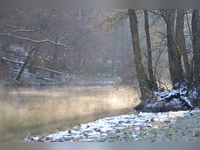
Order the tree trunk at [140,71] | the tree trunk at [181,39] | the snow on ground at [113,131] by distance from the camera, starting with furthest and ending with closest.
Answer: the tree trunk at [140,71], the tree trunk at [181,39], the snow on ground at [113,131]

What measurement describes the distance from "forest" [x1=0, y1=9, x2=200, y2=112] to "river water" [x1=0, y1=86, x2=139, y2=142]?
33 centimetres

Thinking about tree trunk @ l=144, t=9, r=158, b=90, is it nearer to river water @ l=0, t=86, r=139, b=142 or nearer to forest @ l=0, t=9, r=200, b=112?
forest @ l=0, t=9, r=200, b=112

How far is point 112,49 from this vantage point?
6.73 meters

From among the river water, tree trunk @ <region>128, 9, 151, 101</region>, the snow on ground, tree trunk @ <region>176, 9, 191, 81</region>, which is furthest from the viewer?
tree trunk @ <region>128, 9, 151, 101</region>

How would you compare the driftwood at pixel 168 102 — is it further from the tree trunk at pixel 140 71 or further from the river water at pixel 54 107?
the river water at pixel 54 107

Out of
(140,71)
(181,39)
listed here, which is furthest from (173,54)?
(140,71)

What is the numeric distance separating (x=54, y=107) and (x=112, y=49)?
1.86m

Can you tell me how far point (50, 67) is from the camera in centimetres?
727

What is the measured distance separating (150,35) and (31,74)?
9.90ft

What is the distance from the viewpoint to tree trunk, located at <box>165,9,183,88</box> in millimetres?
5461

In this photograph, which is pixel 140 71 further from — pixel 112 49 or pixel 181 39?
pixel 112 49

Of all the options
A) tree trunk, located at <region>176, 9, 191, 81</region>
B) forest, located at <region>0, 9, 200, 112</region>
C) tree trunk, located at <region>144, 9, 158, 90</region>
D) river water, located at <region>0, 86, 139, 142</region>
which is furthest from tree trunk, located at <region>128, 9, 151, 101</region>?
tree trunk, located at <region>176, 9, 191, 81</region>

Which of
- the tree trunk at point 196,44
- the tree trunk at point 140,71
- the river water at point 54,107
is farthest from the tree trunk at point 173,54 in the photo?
the river water at point 54,107

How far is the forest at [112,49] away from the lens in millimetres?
5422
